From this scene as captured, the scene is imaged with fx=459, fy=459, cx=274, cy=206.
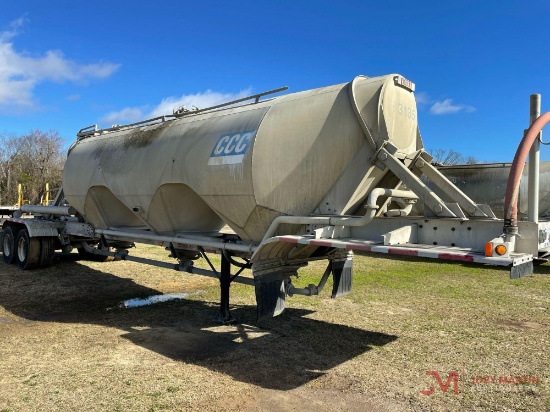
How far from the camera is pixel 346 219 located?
201 inches

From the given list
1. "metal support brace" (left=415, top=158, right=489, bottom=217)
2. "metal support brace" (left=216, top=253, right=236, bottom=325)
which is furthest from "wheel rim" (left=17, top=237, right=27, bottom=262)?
"metal support brace" (left=415, top=158, right=489, bottom=217)

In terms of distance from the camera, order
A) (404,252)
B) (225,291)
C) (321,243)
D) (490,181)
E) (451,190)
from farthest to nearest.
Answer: (490,181), (225,291), (451,190), (321,243), (404,252)

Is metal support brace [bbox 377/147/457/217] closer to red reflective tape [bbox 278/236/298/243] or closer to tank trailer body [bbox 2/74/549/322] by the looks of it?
tank trailer body [bbox 2/74/549/322]

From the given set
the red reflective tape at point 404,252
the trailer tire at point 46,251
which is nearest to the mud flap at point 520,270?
the red reflective tape at point 404,252

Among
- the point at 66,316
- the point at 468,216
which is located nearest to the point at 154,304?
the point at 66,316

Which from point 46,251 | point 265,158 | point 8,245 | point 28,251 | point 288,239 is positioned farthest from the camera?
point 8,245

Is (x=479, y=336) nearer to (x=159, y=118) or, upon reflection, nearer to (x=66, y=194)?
(x=159, y=118)

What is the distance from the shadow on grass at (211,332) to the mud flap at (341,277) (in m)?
0.57

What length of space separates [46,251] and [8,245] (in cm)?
176

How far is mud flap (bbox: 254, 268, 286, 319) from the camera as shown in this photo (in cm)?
603

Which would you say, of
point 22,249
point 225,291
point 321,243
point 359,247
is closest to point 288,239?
point 321,243

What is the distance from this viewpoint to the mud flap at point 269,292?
6031mm

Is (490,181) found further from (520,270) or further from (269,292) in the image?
(520,270)

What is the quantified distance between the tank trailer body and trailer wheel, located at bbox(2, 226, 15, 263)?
5.62 m
